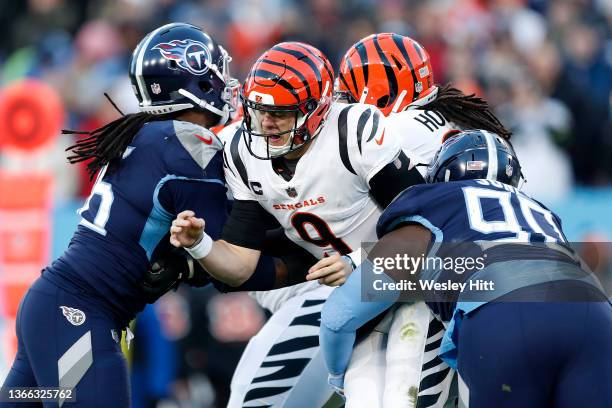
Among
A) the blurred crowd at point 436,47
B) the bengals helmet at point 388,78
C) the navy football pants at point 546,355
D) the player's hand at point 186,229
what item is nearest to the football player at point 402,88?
the bengals helmet at point 388,78

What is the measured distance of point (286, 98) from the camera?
4445 millimetres

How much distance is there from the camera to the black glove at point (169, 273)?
4570mm

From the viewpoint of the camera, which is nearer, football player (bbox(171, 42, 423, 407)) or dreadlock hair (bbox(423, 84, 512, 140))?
football player (bbox(171, 42, 423, 407))

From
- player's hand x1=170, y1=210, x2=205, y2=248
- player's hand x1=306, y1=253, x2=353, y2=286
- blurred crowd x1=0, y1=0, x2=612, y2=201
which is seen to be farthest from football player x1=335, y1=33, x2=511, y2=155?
blurred crowd x1=0, y1=0, x2=612, y2=201

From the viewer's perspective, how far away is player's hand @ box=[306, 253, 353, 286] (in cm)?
414

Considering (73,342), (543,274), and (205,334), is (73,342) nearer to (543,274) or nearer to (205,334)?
(543,274)

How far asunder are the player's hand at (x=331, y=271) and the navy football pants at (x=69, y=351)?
2.86ft

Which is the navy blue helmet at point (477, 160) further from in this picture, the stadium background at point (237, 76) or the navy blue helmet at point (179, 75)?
the stadium background at point (237, 76)

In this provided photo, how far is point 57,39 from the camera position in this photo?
11.6 m

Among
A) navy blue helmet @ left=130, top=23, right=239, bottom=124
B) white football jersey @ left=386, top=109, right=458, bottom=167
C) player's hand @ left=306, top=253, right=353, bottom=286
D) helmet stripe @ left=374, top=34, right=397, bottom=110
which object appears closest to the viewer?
player's hand @ left=306, top=253, right=353, bottom=286

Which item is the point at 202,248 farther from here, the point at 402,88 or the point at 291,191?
the point at 402,88

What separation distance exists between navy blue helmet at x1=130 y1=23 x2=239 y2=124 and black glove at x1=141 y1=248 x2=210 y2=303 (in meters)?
0.63

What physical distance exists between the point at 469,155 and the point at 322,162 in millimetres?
600

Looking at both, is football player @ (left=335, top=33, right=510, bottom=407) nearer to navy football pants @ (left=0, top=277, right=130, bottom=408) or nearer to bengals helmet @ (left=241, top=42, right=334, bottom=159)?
bengals helmet @ (left=241, top=42, right=334, bottom=159)
